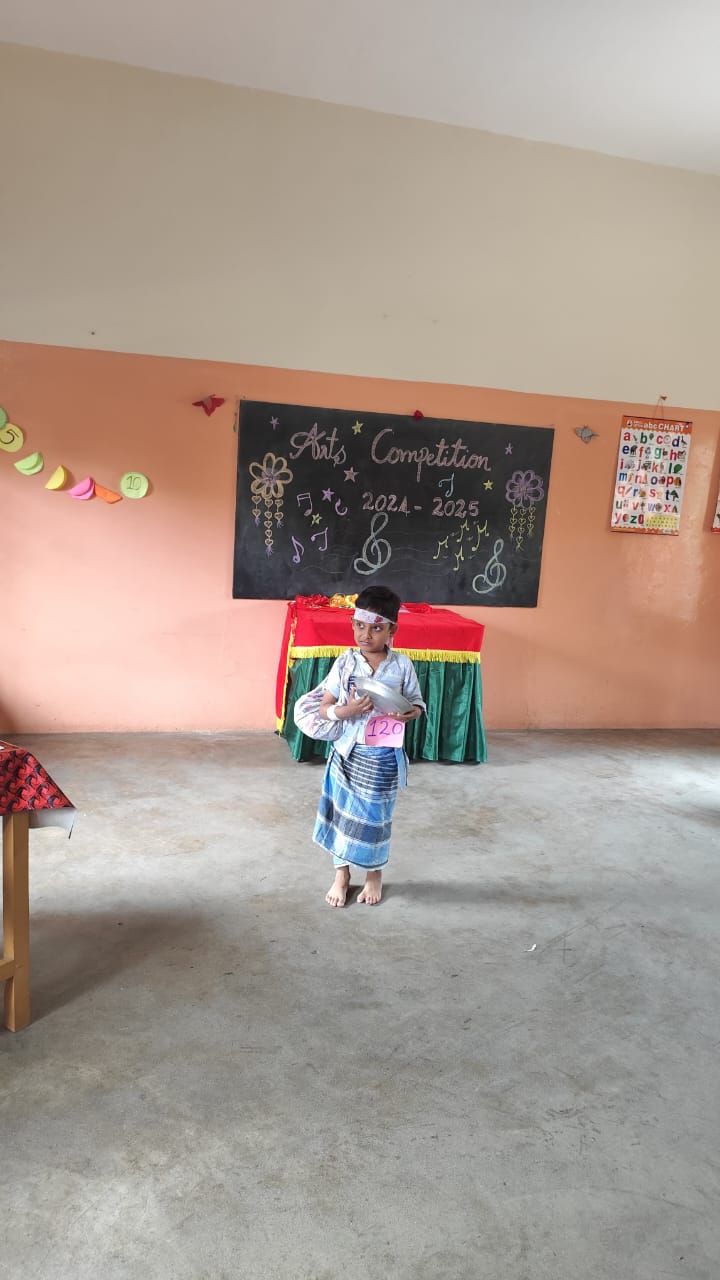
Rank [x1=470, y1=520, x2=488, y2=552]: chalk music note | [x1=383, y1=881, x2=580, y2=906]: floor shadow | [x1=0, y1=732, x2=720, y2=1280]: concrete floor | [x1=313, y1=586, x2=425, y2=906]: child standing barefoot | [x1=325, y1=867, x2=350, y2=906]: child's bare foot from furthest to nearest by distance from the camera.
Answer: [x1=470, y1=520, x2=488, y2=552]: chalk music note, [x1=383, y1=881, x2=580, y2=906]: floor shadow, [x1=325, y1=867, x2=350, y2=906]: child's bare foot, [x1=313, y1=586, x2=425, y2=906]: child standing barefoot, [x1=0, y1=732, x2=720, y2=1280]: concrete floor

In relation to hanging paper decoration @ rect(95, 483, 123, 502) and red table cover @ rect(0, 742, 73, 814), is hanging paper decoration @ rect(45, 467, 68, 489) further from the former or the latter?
red table cover @ rect(0, 742, 73, 814)

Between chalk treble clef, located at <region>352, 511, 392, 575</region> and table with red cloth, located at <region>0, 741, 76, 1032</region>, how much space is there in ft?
10.7

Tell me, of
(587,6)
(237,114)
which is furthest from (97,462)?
(587,6)

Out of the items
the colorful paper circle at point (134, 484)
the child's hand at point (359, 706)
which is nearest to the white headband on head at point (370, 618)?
the child's hand at point (359, 706)

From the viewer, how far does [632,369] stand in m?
5.60

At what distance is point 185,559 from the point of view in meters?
4.98

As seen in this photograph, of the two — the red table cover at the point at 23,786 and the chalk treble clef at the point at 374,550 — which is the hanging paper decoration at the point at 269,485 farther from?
the red table cover at the point at 23,786

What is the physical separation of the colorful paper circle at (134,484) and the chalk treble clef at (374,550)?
137cm

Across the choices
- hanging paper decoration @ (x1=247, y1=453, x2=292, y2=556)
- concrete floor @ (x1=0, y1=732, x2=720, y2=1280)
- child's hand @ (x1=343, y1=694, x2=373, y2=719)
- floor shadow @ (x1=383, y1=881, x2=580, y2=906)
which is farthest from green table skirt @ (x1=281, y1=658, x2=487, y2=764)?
child's hand @ (x1=343, y1=694, x2=373, y2=719)

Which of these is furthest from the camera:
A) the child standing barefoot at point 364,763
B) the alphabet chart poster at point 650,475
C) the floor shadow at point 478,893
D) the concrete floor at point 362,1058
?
the alphabet chart poster at point 650,475

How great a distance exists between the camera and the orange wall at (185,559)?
15.5 feet

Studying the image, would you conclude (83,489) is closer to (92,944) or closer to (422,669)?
(422,669)

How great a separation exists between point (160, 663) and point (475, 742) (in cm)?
200

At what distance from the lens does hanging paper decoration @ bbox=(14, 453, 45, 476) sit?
4648 mm
